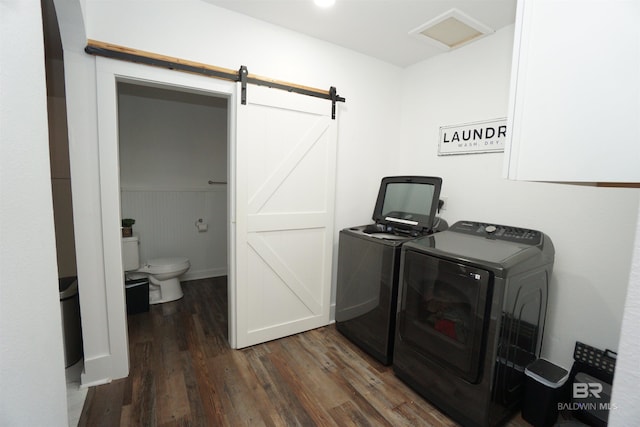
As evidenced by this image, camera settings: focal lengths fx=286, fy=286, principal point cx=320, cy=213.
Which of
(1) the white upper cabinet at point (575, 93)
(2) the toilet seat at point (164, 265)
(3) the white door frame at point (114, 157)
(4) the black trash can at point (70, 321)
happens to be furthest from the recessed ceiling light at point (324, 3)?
(2) the toilet seat at point (164, 265)

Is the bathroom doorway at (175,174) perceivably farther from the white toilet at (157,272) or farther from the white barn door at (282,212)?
the white barn door at (282,212)

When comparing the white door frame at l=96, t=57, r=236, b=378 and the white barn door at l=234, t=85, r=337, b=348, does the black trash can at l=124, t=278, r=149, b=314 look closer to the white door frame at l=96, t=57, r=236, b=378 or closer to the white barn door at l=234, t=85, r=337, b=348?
the white door frame at l=96, t=57, r=236, b=378

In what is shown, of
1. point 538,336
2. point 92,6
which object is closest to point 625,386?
point 538,336

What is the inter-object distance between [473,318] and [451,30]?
2.08m

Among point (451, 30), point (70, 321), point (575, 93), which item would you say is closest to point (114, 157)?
point (70, 321)

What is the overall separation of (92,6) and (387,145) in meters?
2.43

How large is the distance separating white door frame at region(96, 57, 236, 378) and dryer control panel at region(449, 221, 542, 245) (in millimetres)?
2092

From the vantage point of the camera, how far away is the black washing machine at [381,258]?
2117 millimetres

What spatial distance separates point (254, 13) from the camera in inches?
82.1

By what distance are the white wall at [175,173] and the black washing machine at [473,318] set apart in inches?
111

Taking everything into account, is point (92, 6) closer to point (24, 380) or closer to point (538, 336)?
point (24, 380)

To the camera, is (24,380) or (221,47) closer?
(24,380)

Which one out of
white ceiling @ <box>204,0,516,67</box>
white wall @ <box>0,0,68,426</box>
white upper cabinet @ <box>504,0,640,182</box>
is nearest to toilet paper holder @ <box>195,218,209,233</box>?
white ceiling @ <box>204,0,516,67</box>

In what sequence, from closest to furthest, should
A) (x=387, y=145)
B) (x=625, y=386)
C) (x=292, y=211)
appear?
(x=625, y=386)
(x=292, y=211)
(x=387, y=145)
